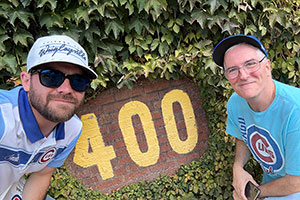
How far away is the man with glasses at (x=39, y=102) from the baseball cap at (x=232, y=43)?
0.99m

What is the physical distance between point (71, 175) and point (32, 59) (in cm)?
176

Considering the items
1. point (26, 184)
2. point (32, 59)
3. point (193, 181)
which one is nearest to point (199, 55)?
point (193, 181)

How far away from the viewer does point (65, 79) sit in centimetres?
158

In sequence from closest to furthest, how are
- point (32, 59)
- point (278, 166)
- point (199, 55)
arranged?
point (32, 59), point (278, 166), point (199, 55)

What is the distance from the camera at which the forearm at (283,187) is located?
5.71 feet

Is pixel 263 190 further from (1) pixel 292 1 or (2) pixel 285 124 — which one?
(1) pixel 292 1

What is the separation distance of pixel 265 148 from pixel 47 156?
1688mm

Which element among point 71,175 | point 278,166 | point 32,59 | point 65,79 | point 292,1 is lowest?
point 278,166

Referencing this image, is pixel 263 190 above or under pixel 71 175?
under

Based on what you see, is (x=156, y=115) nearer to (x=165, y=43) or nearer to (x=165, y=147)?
(x=165, y=147)

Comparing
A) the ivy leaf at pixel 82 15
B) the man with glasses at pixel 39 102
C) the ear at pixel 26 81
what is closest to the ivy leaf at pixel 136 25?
the ivy leaf at pixel 82 15

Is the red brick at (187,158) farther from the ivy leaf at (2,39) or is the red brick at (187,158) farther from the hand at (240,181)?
the ivy leaf at (2,39)

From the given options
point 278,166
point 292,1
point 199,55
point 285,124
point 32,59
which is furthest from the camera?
point 292,1

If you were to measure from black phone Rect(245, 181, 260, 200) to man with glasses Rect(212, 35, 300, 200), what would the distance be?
0.13 ft
